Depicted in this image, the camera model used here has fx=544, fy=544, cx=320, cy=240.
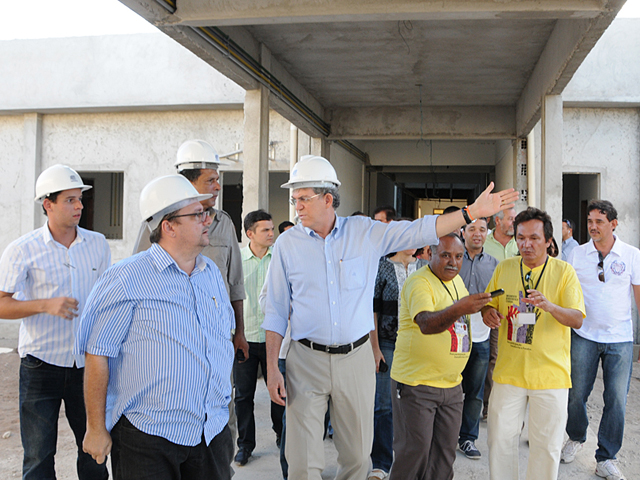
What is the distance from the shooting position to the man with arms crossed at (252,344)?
4613mm

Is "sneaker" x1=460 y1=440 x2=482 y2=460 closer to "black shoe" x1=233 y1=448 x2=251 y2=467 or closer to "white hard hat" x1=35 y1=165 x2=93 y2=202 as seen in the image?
"black shoe" x1=233 y1=448 x2=251 y2=467

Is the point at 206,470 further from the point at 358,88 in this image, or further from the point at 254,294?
the point at 358,88

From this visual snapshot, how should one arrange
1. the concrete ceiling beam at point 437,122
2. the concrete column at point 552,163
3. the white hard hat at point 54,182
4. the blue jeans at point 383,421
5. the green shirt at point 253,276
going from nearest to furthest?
the white hard hat at point 54,182 → the blue jeans at point 383,421 → the green shirt at point 253,276 → the concrete column at point 552,163 → the concrete ceiling beam at point 437,122

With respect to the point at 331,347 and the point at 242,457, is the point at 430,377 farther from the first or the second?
the point at 242,457

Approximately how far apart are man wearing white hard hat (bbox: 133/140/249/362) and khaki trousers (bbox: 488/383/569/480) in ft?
5.59

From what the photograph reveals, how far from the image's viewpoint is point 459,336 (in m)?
3.33

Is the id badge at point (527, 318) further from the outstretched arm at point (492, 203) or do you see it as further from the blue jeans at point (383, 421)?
the blue jeans at point (383, 421)

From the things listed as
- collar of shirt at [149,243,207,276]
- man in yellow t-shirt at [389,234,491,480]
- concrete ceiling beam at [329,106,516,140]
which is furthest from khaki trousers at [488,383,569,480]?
concrete ceiling beam at [329,106,516,140]

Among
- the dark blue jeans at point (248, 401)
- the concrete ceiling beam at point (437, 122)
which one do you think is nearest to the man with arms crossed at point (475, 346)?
the dark blue jeans at point (248, 401)

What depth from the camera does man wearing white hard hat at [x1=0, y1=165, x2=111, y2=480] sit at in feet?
10.1

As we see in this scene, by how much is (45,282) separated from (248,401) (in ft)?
6.99

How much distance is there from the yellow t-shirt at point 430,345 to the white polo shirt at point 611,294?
1.64 metres

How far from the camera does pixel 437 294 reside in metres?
3.34

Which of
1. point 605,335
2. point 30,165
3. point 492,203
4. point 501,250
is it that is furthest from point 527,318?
point 30,165
